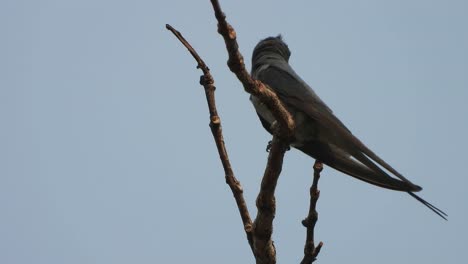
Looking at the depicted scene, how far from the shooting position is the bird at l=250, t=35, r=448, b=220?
548cm

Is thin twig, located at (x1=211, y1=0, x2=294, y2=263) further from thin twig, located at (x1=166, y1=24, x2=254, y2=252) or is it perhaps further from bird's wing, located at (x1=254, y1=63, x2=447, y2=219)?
bird's wing, located at (x1=254, y1=63, x2=447, y2=219)

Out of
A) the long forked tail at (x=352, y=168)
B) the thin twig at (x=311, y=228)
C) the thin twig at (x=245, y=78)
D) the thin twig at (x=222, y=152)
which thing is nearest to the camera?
the thin twig at (x=245, y=78)

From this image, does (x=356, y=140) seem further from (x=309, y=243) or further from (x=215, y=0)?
(x=215, y=0)

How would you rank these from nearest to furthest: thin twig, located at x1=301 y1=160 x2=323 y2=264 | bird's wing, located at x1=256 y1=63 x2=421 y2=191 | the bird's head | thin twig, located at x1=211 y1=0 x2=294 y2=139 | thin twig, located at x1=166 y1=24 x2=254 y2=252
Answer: thin twig, located at x1=211 y1=0 x2=294 y2=139 → thin twig, located at x1=301 y1=160 x2=323 y2=264 → thin twig, located at x1=166 y1=24 x2=254 y2=252 → bird's wing, located at x1=256 y1=63 x2=421 y2=191 → the bird's head

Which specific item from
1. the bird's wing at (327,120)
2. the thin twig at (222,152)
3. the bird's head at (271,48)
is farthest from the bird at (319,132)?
the thin twig at (222,152)

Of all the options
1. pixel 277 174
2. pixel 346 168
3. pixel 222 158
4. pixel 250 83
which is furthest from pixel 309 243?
pixel 346 168

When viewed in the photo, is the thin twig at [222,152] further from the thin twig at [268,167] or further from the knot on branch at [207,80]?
the thin twig at [268,167]

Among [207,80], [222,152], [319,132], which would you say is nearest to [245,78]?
[207,80]

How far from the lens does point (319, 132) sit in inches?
250

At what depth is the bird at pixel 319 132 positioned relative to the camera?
18.0 ft

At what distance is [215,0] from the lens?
329 centimetres

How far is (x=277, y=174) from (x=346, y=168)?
2.04 metres

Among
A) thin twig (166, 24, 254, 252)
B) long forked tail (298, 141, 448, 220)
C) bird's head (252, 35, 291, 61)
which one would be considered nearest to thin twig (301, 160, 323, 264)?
thin twig (166, 24, 254, 252)

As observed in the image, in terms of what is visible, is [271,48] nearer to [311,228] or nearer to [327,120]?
[327,120]
